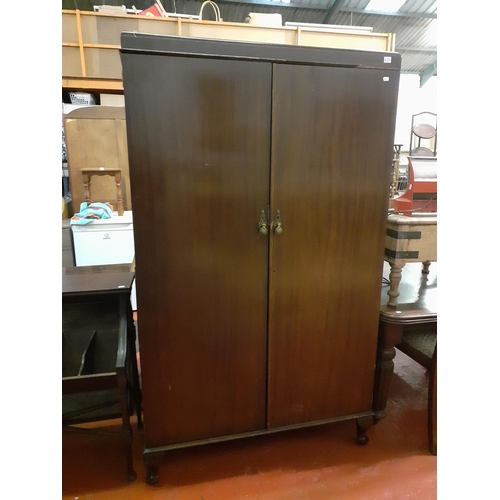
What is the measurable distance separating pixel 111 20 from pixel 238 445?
3.68m

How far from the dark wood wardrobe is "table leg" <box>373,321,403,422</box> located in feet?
0.25

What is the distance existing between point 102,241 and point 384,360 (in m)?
2.22

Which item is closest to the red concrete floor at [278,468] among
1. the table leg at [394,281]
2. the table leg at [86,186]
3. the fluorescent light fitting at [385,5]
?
the table leg at [394,281]

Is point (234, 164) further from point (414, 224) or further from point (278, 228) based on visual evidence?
point (414, 224)

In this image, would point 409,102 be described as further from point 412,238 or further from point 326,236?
point 326,236

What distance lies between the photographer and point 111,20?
320cm

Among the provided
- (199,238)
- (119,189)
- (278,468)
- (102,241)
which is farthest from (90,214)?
(278,468)

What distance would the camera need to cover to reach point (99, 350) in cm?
163

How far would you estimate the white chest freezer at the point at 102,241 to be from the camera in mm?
2699

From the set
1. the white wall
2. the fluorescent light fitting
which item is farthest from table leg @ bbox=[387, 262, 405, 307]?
the white wall

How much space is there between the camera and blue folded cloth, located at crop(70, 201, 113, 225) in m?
2.69

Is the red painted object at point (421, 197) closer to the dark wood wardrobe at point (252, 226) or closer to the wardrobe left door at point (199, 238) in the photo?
the dark wood wardrobe at point (252, 226)

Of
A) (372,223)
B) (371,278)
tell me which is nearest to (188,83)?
(372,223)

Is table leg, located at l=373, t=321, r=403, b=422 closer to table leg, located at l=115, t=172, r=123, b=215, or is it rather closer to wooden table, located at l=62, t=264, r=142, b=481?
wooden table, located at l=62, t=264, r=142, b=481
